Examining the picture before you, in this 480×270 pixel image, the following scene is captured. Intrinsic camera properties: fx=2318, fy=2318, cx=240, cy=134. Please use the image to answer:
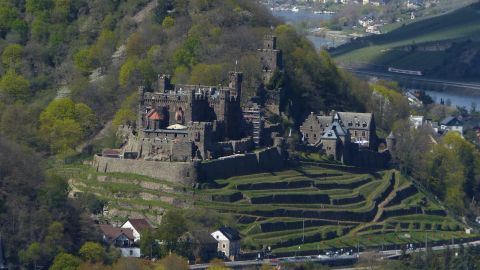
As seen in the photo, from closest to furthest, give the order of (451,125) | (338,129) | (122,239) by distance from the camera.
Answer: (122,239)
(338,129)
(451,125)

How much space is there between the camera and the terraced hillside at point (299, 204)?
99.6m

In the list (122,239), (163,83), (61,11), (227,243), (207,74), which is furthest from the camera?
(61,11)

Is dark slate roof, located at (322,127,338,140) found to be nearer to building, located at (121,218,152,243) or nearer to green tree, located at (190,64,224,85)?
green tree, located at (190,64,224,85)

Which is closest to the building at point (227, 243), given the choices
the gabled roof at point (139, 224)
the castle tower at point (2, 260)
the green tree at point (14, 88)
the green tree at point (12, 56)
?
the gabled roof at point (139, 224)

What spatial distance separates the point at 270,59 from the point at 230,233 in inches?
841

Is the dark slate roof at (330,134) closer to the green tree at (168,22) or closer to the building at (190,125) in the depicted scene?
the building at (190,125)

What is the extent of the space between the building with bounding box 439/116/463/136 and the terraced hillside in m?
28.4

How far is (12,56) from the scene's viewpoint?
130 metres

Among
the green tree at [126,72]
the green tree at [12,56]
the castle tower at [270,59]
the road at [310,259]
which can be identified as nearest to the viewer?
the road at [310,259]

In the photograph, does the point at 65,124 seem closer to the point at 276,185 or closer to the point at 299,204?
the point at 276,185

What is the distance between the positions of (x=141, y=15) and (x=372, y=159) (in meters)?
22.9

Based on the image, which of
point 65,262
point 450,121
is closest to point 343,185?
point 65,262

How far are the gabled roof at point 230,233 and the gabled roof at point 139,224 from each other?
306 centimetres

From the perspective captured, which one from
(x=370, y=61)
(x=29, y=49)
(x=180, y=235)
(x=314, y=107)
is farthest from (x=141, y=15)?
(x=370, y=61)
